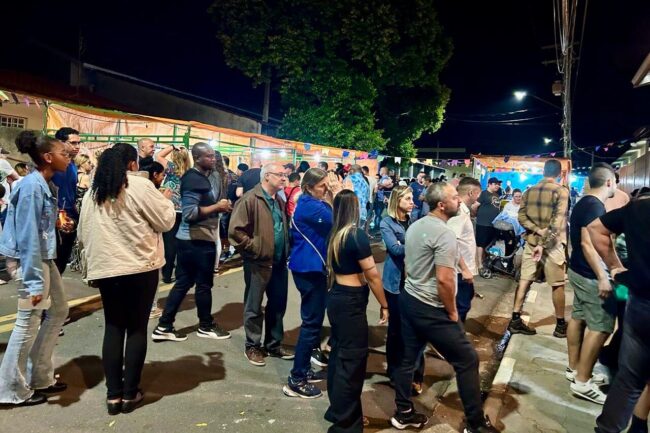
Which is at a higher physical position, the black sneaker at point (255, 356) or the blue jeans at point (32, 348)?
the blue jeans at point (32, 348)

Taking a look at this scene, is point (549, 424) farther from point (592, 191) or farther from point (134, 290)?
point (134, 290)

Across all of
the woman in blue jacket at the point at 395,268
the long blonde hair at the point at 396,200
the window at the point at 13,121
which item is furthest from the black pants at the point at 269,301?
the window at the point at 13,121

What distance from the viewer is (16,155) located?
12047 mm

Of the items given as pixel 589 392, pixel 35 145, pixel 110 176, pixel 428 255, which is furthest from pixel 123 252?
pixel 589 392

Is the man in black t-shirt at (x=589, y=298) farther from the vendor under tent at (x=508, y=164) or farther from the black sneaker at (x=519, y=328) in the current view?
the vendor under tent at (x=508, y=164)

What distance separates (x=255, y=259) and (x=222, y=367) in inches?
42.8

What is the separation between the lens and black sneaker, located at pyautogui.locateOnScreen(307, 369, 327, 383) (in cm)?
401

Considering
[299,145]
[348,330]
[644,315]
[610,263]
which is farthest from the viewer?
[299,145]

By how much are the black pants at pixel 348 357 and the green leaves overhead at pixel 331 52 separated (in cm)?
1623

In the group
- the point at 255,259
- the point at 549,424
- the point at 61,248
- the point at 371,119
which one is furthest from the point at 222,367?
the point at 371,119

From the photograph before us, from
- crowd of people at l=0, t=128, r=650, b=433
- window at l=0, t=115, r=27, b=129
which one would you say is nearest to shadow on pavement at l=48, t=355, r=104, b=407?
crowd of people at l=0, t=128, r=650, b=433

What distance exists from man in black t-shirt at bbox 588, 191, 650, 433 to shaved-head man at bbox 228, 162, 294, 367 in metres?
2.81

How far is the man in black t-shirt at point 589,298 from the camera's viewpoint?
3.96 meters

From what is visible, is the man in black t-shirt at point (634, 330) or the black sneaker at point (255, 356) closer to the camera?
the man in black t-shirt at point (634, 330)
